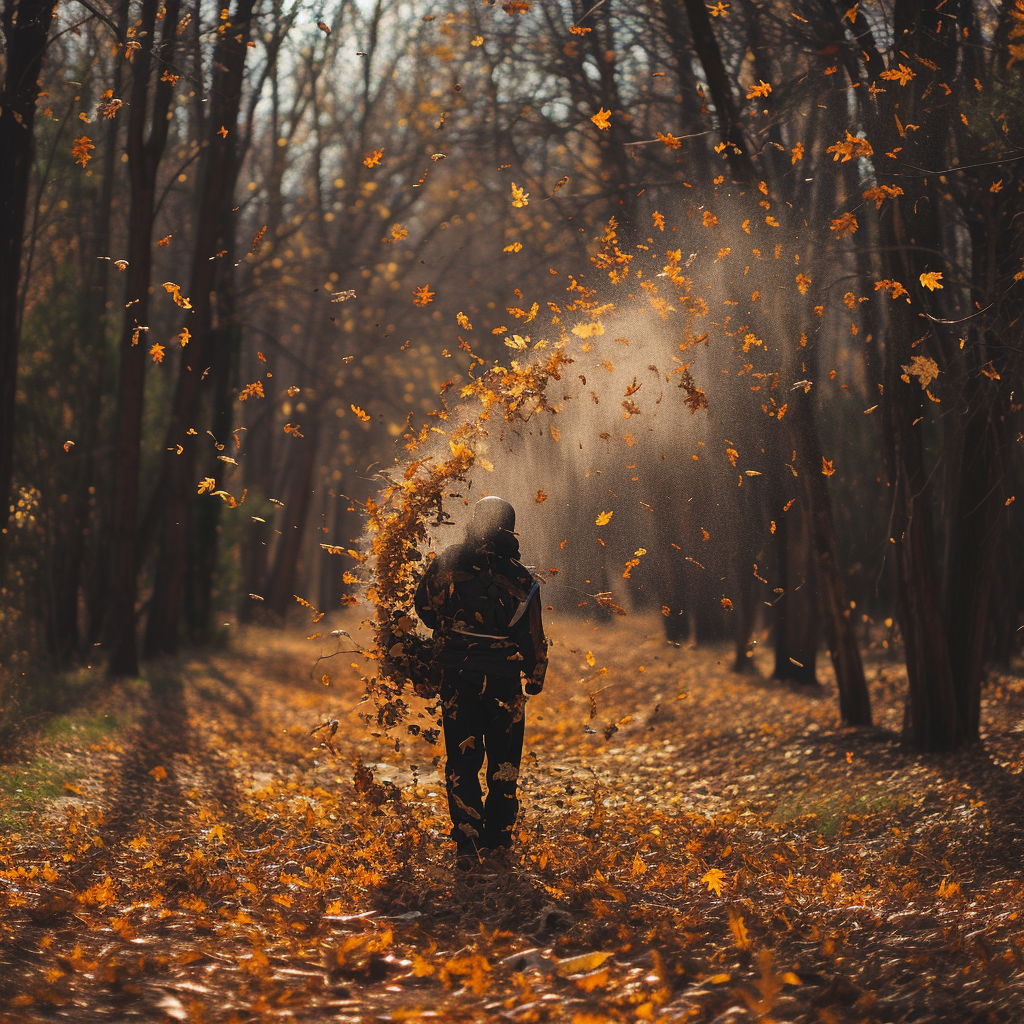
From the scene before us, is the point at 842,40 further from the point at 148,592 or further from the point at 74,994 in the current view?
the point at 148,592

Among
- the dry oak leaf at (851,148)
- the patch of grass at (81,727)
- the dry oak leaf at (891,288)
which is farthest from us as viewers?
the patch of grass at (81,727)

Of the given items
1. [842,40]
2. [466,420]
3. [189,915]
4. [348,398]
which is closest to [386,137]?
[348,398]

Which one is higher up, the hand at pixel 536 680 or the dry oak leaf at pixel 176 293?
the dry oak leaf at pixel 176 293

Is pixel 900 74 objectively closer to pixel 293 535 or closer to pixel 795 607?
pixel 795 607

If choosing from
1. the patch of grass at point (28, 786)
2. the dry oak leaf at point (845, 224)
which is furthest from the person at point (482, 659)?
the dry oak leaf at point (845, 224)

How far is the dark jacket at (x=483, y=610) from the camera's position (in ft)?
17.9

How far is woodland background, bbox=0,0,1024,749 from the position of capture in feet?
22.9

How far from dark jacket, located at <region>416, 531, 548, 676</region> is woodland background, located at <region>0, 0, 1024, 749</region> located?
1.77 feet

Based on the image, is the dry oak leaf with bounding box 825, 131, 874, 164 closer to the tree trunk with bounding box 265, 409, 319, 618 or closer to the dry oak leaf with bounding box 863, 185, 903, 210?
the dry oak leaf with bounding box 863, 185, 903, 210

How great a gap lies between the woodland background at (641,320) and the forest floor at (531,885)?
4.25 ft

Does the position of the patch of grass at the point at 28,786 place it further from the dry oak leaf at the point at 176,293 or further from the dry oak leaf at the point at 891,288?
the dry oak leaf at the point at 891,288

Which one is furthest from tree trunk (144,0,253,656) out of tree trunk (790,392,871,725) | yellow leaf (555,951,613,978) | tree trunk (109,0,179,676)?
yellow leaf (555,951,613,978)

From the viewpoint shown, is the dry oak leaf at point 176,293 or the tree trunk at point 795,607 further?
the tree trunk at point 795,607

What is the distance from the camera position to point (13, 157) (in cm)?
760
